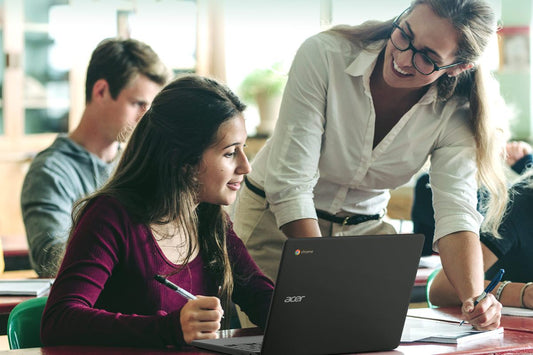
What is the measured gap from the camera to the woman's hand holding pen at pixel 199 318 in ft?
4.06

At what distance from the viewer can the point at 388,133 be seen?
192 cm

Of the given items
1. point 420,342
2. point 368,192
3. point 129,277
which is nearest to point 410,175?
point 368,192

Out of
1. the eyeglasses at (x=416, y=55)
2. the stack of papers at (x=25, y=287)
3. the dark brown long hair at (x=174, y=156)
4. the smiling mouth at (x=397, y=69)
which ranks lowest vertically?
the stack of papers at (x=25, y=287)

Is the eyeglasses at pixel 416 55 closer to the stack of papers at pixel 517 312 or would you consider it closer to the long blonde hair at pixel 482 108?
the long blonde hair at pixel 482 108

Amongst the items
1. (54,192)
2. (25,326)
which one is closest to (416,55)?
(25,326)

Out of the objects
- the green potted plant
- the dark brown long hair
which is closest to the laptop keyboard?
the dark brown long hair

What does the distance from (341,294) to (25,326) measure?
0.70 meters

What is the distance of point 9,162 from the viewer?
4.93m

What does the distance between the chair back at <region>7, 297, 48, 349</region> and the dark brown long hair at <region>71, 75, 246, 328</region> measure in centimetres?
21

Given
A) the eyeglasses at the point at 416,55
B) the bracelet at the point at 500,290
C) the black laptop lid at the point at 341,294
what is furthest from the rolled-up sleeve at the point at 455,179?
the black laptop lid at the point at 341,294

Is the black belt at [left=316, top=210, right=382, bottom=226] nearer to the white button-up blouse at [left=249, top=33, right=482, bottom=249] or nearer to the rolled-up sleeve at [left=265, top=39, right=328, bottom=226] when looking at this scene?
the white button-up blouse at [left=249, top=33, right=482, bottom=249]

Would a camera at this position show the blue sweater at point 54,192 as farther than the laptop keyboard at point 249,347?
Yes

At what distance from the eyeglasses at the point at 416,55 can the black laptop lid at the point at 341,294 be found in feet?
1.78

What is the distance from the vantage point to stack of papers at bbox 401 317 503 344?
142cm
